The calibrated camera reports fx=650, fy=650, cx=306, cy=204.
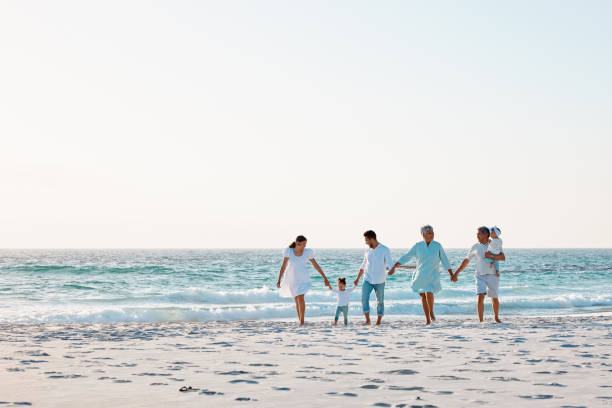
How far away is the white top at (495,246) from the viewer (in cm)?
1098

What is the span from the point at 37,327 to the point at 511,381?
880 cm

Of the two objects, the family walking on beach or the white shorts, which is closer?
the family walking on beach

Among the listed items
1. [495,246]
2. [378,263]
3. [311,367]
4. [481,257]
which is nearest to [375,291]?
[378,263]

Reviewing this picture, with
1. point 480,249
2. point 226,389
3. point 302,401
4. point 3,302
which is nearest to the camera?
point 302,401

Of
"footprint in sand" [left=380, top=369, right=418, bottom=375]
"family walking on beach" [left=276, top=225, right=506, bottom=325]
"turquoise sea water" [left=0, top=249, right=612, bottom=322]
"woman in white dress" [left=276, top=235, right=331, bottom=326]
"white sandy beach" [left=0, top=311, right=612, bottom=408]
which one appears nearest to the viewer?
"white sandy beach" [left=0, top=311, right=612, bottom=408]

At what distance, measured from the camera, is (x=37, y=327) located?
11477mm

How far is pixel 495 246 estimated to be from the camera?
1101 cm

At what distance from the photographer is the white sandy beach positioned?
4.96 metres

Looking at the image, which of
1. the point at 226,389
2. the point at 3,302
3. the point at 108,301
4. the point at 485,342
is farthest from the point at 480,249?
the point at 3,302

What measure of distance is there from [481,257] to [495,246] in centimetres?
31

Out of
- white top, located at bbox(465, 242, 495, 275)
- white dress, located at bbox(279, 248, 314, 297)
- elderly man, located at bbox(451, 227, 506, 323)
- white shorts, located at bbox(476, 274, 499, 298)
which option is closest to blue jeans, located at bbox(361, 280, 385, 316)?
white dress, located at bbox(279, 248, 314, 297)

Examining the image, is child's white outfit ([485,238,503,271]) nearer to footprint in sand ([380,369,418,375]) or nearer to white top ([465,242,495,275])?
→ white top ([465,242,495,275])

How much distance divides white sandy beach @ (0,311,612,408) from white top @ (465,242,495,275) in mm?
1220

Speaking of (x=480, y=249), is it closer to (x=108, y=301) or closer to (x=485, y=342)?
(x=485, y=342)
